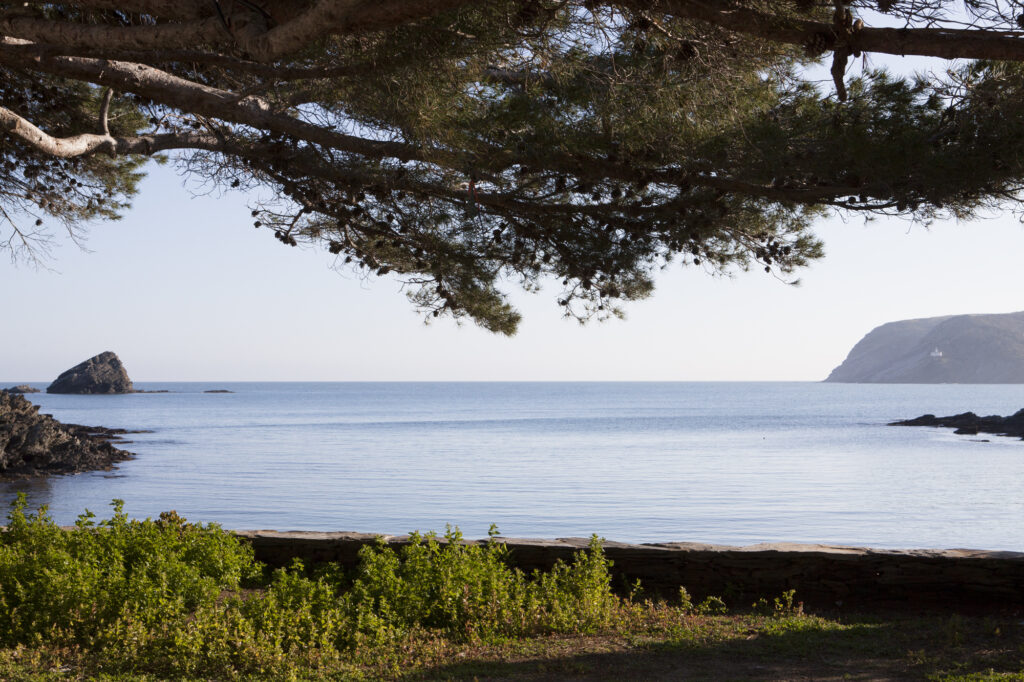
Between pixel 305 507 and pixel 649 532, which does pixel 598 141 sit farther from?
pixel 305 507

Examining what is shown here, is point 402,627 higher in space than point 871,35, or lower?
lower

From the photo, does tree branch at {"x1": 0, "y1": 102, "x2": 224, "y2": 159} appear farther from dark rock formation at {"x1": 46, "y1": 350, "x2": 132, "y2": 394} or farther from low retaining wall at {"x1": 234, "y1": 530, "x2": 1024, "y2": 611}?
dark rock formation at {"x1": 46, "y1": 350, "x2": 132, "y2": 394}

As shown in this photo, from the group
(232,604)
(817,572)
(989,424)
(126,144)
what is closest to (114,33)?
(126,144)

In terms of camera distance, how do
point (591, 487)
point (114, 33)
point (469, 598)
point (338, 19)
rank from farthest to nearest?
point (591, 487), point (469, 598), point (114, 33), point (338, 19)

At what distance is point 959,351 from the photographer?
5655 inches

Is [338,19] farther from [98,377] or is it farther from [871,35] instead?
[98,377]

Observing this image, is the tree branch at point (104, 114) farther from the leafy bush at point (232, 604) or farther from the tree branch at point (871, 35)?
the tree branch at point (871, 35)

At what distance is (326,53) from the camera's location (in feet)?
17.0

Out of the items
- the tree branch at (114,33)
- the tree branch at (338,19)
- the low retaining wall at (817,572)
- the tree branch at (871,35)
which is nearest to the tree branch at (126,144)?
the tree branch at (114,33)

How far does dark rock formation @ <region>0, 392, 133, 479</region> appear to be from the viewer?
62.6ft

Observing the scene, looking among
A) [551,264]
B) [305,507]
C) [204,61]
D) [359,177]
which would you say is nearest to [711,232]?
[551,264]

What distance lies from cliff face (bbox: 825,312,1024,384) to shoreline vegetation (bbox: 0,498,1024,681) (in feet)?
493

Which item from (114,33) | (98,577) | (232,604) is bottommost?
(232,604)

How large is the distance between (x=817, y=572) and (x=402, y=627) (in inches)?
118
